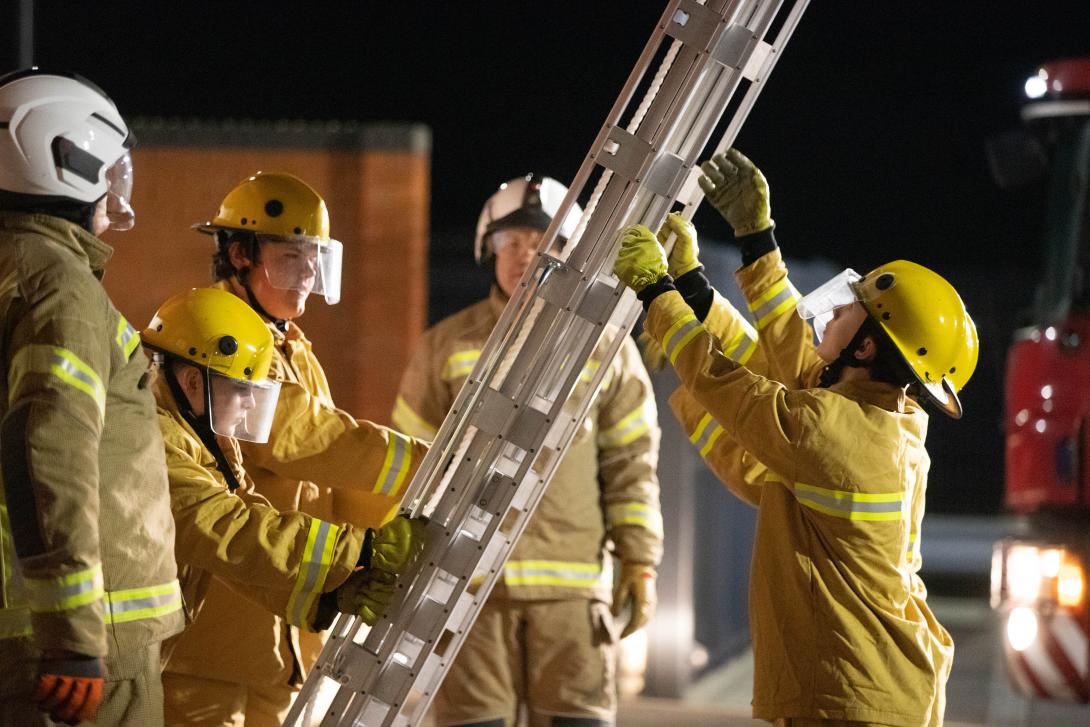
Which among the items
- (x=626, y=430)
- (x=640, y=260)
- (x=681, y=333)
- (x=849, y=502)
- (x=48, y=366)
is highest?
(x=640, y=260)

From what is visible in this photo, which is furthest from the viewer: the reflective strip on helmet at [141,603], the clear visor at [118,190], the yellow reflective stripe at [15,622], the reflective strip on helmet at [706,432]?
the reflective strip on helmet at [706,432]

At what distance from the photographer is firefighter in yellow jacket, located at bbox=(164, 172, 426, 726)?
3885mm

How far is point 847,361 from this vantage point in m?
3.61

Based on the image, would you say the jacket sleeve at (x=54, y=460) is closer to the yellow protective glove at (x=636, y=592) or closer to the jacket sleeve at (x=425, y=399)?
the jacket sleeve at (x=425, y=399)

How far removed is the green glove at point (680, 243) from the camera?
3582 millimetres

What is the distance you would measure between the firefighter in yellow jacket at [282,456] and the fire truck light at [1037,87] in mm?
3108

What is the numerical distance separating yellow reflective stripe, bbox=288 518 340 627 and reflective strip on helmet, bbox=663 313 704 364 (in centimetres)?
88

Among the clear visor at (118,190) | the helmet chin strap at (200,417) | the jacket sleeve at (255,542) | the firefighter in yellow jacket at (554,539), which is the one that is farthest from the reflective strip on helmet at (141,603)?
the firefighter in yellow jacket at (554,539)

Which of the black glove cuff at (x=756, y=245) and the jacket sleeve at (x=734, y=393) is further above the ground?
the black glove cuff at (x=756, y=245)

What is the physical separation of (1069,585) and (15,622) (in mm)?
4093

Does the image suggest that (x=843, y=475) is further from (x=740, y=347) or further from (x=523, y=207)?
(x=523, y=207)

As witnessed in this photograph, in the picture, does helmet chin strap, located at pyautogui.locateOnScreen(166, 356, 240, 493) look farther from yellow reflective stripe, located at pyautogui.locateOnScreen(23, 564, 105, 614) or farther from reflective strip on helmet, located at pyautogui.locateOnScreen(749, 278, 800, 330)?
reflective strip on helmet, located at pyautogui.locateOnScreen(749, 278, 800, 330)

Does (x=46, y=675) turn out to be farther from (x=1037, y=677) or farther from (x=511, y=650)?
(x=1037, y=677)

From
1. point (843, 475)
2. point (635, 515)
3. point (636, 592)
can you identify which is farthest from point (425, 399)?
point (843, 475)
